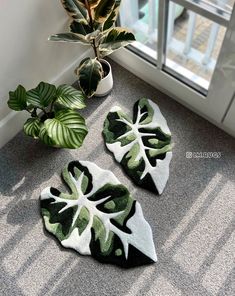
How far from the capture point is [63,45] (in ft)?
4.84

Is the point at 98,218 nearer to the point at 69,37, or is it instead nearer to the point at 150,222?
the point at 150,222

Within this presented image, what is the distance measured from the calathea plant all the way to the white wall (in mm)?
134

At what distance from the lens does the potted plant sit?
1194 mm

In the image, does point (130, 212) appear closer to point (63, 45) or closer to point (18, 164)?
point (18, 164)

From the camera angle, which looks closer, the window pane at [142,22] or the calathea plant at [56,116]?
the calathea plant at [56,116]

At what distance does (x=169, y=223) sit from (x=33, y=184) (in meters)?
0.61

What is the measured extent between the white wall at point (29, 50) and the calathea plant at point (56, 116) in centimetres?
13

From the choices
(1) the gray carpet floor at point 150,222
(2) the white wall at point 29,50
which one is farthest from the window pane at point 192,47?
(2) the white wall at point 29,50

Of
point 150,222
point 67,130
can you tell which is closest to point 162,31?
point 67,130

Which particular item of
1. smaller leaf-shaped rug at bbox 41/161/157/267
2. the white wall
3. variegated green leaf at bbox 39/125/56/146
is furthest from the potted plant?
smaller leaf-shaped rug at bbox 41/161/157/267

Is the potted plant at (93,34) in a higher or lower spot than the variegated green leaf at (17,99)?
higher

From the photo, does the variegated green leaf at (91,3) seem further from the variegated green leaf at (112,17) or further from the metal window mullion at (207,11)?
the metal window mullion at (207,11)

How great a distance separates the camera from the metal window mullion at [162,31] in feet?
4.13

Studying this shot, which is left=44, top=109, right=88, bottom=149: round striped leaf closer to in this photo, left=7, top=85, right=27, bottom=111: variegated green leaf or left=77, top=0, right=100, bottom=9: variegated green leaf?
left=7, top=85, right=27, bottom=111: variegated green leaf
